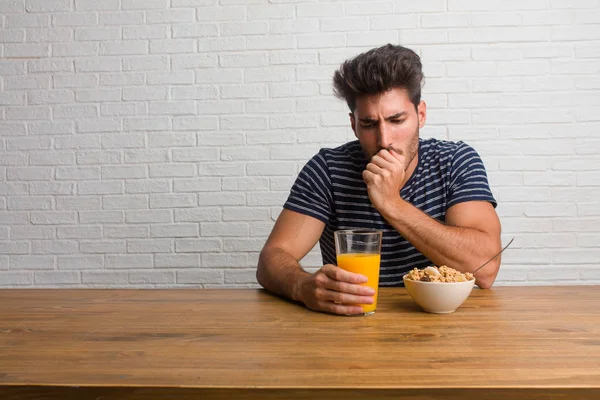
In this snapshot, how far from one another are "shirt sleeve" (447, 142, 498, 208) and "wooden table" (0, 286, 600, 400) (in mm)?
450

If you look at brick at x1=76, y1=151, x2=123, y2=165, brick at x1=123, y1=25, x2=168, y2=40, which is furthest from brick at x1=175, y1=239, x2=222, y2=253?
brick at x1=123, y1=25, x2=168, y2=40

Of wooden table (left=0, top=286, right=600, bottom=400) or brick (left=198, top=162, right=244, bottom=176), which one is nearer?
wooden table (left=0, top=286, right=600, bottom=400)

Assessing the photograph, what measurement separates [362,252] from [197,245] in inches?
64.7

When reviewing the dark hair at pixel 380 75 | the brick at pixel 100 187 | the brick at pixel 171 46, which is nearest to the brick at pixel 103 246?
the brick at pixel 100 187

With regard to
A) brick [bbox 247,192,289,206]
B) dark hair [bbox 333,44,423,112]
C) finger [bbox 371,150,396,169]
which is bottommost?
brick [bbox 247,192,289,206]

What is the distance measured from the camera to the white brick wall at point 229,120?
8.39 feet

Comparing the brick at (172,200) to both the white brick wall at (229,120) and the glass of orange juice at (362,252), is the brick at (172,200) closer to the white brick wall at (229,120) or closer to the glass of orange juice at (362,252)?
the white brick wall at (229,120)

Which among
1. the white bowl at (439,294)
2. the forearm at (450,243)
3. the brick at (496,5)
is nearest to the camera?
the white bowl at (439,294)

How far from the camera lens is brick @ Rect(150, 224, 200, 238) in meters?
2.69

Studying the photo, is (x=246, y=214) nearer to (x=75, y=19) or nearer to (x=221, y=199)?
(x=221, y=199)

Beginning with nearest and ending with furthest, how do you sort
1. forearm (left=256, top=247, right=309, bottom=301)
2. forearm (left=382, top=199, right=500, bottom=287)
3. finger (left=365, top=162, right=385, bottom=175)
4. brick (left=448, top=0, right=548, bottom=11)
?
forearm (left=256, top=247, right=309, bottom=301), forearm (left=382, top=199, right=500, bottom=287), finger (left=365, top=162, right=385, bottom=175), brick (left=448, top=0, right=548, bottom=11)

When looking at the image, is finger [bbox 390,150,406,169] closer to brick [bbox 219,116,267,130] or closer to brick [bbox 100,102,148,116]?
brick [bbox 219,116,267,130]

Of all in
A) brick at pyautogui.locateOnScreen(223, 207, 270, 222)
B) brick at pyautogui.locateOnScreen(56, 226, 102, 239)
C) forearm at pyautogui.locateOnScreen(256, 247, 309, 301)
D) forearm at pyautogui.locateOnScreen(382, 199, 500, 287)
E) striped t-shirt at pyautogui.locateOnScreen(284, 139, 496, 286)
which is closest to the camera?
forearm at pyautogui.locateOnScreen(256, 247, 309, 301)

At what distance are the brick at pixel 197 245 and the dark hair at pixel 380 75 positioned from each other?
1.15m
